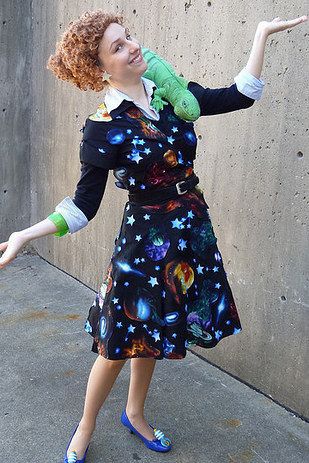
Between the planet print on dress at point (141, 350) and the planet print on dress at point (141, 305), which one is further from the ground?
the planet print on dress at point (141, 305)

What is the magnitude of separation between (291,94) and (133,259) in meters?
1.04

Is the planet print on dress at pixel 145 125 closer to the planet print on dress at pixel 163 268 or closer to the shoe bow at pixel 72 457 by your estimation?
the planet print on dress at pixel 163 268

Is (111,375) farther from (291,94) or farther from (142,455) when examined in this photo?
(291,94)

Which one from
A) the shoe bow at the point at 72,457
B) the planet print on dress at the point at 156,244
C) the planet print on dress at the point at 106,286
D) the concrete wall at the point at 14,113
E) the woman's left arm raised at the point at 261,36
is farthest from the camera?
the concrete wall at the point at 14,113

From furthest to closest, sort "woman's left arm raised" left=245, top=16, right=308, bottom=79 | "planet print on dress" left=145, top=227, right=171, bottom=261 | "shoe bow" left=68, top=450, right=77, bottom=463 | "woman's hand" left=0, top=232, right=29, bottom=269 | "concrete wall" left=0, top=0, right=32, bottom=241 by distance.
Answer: "concrete wall" left=0, top=0, right=32, bottom=241, "shoe bow" left=68, top=450, right=77, bottom=463, "planet print on dress" left=145, top=227, right=171, bottom=261, "woman's left arm raised" left=245, top=16, right=308, bottom=79, "woman's hand" left=0, top=232, right=29, bottom=269

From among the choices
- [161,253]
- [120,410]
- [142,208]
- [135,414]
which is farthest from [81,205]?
[120,410]

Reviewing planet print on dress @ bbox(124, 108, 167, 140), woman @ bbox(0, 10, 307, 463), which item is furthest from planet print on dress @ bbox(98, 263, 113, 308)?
planet print on dress @ bbox(124, 108, 167, 140)

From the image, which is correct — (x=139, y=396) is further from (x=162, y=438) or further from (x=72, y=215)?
(x=72, y=215)

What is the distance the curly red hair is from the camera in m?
2.27

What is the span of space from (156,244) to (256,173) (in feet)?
2.82

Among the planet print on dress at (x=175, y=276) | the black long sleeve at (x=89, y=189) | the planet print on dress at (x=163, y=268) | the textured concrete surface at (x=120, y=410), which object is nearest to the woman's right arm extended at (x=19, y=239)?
the black long sleeve at (x=89, y=189)

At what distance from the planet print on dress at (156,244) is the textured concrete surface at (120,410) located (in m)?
0.93

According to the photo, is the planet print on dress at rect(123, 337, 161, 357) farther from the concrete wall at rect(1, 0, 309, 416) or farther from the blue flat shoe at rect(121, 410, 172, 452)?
the concrete wall at rect(1, 0, 309, 416)

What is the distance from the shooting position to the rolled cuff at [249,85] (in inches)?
93.4
